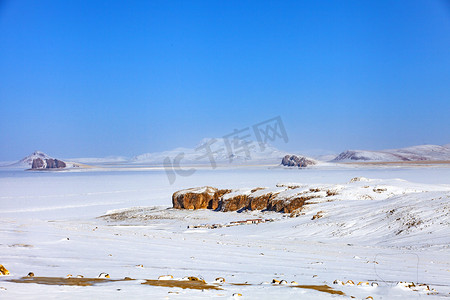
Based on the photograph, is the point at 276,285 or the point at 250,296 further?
the point at 276,285

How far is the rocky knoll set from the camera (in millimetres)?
22281

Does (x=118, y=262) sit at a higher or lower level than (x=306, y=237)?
higher

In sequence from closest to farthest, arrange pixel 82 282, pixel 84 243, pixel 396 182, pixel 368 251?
pixel 82 282, pixel 84 243, pixel 368 251, pixel 396 182

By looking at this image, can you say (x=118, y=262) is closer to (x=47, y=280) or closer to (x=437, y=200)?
(x=47, y=280)

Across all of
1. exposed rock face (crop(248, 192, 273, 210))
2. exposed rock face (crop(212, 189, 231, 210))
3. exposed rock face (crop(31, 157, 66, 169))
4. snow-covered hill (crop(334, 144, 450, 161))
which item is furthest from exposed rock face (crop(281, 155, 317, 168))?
exposed rock face (crop(248, 192, 273, 210))

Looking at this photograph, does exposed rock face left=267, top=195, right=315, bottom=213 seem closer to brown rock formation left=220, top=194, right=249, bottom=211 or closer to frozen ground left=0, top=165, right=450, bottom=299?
brown rock formation left=220, top=194, right=249, bottom=211

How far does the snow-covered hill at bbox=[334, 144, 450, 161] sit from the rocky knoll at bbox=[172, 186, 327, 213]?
148225 millimetres

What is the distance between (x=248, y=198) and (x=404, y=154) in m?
169

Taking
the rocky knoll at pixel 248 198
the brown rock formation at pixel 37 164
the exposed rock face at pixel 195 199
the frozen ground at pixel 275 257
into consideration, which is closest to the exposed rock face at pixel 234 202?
the rocky knoll at pixel 248 198

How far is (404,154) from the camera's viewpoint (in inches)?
7047

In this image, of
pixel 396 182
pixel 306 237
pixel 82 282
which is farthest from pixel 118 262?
pixel 396 182

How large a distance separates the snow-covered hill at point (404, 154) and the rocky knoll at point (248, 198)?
486ft

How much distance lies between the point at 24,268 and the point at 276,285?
386 cm

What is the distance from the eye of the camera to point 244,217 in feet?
74.9
